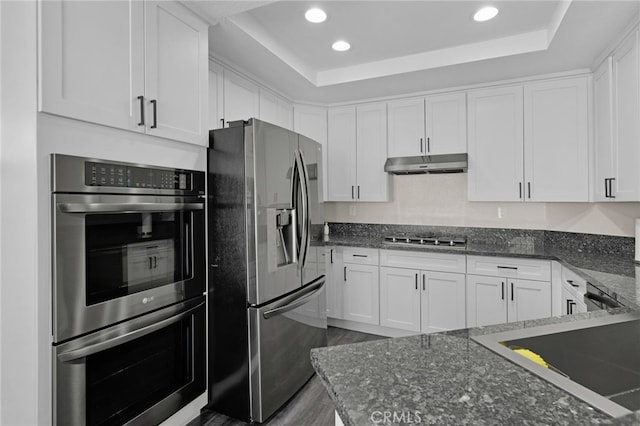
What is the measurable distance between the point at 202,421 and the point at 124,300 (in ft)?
3.40

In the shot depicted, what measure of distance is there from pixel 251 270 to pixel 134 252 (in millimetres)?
633

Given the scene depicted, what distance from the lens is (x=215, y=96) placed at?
256 cm

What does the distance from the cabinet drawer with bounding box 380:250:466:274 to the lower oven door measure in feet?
6.23

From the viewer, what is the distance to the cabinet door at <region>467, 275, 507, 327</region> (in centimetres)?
292

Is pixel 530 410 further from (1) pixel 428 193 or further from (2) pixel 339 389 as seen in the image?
(1) pixel 428 193

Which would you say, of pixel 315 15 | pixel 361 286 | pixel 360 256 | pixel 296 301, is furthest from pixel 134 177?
pixel 361 286

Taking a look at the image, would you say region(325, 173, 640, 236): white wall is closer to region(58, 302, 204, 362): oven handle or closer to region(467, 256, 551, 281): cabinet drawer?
region(467, 256, 551, 281): cabinet drawer

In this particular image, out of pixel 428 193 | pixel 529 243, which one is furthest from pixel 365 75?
pixel 529 243

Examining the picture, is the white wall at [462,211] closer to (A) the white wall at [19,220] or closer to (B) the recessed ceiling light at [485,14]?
(B) the recessed ceiling light at [485,14]

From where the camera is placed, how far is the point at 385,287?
3.39 meters

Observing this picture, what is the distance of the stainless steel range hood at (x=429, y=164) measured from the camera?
3287 millimetres

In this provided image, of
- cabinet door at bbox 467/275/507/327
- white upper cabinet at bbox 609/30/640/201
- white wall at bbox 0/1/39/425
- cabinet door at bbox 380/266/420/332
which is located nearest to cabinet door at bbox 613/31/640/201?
white upper cabinet at bbox 609/30/640/201

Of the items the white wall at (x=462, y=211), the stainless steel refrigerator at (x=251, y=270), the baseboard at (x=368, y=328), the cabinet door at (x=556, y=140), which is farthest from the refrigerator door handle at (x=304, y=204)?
the cabinet door at (x=556, y=140)

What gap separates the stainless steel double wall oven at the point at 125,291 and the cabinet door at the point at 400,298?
6.18 feet
